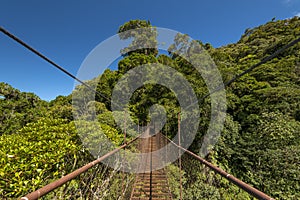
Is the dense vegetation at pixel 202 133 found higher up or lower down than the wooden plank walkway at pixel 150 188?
higher up

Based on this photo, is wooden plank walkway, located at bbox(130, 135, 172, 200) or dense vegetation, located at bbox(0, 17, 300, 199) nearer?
dense vegetation, located at bbox(0, 17, 300, 199)

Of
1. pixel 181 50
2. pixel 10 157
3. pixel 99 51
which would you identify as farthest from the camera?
pixel 181 50

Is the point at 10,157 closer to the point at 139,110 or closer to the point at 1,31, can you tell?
the point at 1,31

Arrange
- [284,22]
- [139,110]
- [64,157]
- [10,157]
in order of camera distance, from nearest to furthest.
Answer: [10,157] < [64,157] < [139,110] < [284,22]

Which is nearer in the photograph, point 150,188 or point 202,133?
point 150,188

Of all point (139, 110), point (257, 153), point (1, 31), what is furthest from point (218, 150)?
point (1, 31)

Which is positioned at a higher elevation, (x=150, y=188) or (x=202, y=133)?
(x=202, y=133)

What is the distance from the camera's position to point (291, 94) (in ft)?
20.5

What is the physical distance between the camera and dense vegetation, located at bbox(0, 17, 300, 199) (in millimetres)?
1402

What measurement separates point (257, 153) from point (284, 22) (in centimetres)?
1921

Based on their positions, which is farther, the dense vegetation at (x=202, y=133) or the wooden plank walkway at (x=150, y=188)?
the wooden plank walkway at (x=150, y=188)

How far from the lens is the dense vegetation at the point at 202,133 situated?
1.40 metres

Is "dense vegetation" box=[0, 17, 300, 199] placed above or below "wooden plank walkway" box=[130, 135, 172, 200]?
above

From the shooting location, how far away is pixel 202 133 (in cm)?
592
